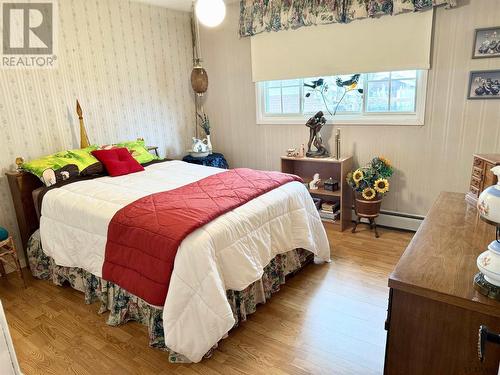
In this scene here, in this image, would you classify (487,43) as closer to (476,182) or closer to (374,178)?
(374,178)

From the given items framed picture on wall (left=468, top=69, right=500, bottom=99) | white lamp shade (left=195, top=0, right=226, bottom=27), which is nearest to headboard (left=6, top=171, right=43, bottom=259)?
white lamp shade (left=195, top=0, right=226, bottom=27)

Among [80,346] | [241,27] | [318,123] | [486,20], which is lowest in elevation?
[80,346]

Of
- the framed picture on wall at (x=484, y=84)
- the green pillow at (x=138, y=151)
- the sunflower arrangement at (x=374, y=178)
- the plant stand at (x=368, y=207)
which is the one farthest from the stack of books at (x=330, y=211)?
the green pillow at (x=138, y=151)

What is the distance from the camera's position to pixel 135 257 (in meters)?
1.96

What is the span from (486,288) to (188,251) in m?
1.29

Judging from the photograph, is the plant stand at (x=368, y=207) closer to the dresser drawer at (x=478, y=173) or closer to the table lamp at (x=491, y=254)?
the dresser drawer at (x=478, y=173)

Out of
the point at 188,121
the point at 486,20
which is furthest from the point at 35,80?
the point at 486,20

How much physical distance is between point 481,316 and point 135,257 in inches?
65.3

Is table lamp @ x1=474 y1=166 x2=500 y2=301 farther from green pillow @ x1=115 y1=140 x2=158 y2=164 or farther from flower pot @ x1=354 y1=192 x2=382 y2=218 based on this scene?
green pillow @ x1=115 y1=140 x2=158 y2=164

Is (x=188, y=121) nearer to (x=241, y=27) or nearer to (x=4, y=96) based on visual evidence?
(x=241, y=27)

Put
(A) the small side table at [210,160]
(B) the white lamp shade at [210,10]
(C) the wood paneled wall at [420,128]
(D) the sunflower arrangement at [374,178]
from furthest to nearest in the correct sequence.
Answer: (A) the small side table at [210,160] → (D) the sunflower arrangement at [374,178] → (C) the wood paneled wall at [420,128] → (B) the white lamp shade at [210,10]

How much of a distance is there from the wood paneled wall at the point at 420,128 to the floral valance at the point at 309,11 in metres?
0.18

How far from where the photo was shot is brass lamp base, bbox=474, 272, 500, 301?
1019mm

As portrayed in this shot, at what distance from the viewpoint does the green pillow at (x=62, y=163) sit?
2.76m
